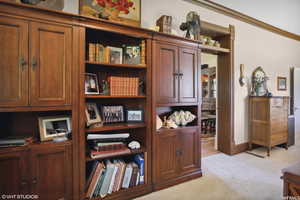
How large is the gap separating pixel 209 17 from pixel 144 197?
123 inches

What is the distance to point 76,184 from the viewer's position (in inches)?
62.7

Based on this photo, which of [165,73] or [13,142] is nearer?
[13,142]

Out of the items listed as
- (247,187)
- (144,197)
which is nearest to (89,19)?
(144,197)

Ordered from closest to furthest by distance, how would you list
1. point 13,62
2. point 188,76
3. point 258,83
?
point 13,62
point 188,76
point 258,83

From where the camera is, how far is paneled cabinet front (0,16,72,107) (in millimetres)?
1325

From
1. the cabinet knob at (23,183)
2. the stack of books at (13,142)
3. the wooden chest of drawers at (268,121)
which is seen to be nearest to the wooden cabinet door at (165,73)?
the stack of books at (13,142)

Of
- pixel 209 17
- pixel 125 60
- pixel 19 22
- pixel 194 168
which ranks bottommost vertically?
pixel 194 168

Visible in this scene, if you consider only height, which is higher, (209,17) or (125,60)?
(209,17)

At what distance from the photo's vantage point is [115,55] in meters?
1.95

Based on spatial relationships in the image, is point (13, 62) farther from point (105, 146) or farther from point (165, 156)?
point (165, 156)

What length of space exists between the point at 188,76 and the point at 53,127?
1.78m

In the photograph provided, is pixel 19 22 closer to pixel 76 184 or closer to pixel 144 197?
pixel 76 184

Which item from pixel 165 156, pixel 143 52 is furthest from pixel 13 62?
pixel 165 156

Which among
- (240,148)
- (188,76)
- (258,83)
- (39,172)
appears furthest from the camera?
(258,83)
